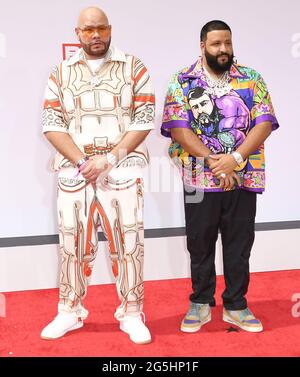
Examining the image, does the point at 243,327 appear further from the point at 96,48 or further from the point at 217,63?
the point at 96,48

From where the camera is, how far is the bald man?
2234 millimetres

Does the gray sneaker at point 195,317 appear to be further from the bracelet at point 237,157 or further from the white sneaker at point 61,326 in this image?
the bracelet at point 237,157

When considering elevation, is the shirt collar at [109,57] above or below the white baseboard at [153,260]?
above

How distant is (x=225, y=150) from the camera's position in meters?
2.35

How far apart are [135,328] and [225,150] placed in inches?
37.1

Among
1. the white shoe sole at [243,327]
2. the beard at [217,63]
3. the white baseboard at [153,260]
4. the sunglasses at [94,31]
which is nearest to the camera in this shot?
the sunglasses at [94,31]

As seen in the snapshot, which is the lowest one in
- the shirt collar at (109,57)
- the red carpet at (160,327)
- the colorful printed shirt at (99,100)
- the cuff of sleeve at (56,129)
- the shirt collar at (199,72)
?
the red carpet at (160,327)

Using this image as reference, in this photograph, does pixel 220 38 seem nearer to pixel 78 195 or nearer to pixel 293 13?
pixel 78 195

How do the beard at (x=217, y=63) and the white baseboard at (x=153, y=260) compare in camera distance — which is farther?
the white baseboard at (x=153, y=260)

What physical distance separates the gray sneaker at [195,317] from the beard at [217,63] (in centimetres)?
117

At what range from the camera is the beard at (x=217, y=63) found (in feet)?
7.52

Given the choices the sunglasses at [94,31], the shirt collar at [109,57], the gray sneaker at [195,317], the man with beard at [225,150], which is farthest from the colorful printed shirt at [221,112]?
the gray sneaker at [195,317]

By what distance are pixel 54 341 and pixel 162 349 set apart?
1.69 ft

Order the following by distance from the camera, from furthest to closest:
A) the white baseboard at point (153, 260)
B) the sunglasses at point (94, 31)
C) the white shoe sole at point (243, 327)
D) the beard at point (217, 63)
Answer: the white baseboard at point (153, 260) < the white shoe sole at point (243, 327) < the beard at point (217, 63) < the sunglasses at point (94, 31)
